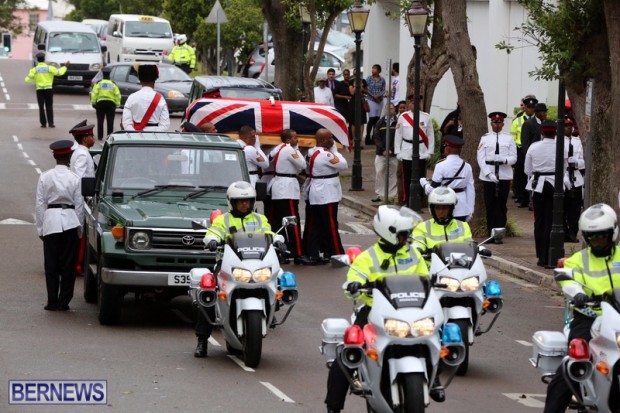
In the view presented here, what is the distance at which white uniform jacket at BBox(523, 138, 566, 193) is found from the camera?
2027 cm

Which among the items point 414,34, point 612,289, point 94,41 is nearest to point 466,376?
point 612,289

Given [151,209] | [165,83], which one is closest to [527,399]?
[151,209]

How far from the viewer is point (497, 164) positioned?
22.1 metres

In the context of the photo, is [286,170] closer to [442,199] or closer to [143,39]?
[442,199]

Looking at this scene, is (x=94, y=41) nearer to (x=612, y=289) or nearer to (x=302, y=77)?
(x=302, y=77)

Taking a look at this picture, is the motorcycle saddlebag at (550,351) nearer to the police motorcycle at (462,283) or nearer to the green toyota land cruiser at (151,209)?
the police motorcycle at (462,283)

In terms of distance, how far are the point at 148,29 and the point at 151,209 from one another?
38.9 m

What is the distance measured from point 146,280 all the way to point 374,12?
92.3ft

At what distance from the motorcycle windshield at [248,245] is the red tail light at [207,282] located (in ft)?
1.42

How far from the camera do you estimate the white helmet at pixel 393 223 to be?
32.9 ft

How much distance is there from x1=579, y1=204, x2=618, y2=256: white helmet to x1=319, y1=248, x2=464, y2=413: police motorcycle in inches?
43.3

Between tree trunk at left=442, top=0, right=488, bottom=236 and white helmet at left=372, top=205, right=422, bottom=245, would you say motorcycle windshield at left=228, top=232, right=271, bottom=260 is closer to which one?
white helmet at left=372, top=205, right=422, bottom=245

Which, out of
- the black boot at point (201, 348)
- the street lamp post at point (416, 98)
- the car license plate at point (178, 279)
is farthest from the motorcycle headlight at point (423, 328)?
the street lamp post at point (416, 98)

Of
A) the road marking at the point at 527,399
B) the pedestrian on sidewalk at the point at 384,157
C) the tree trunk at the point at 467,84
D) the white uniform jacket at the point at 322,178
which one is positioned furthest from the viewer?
the pedestrian on sidewalk at the point at 384,157
